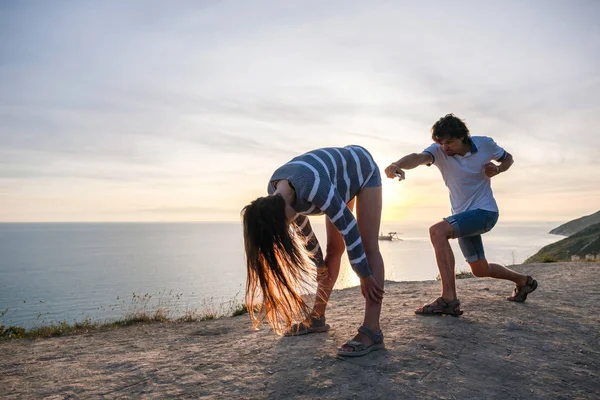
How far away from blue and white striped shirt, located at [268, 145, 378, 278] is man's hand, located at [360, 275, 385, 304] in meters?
0.09

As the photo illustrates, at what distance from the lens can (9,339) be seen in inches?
262

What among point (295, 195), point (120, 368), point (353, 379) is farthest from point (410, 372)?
point (120, 368)

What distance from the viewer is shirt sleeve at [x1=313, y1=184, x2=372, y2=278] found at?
3.42 m

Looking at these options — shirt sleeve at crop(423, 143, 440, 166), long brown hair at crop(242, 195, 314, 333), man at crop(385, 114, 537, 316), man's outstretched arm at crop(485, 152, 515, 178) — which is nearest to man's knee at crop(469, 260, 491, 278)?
man at crop(385, 114, 537, 316)

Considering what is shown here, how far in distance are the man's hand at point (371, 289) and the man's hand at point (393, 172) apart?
1601 mm

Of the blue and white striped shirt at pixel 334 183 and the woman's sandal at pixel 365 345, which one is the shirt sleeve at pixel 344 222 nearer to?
the blue and white striped shirt at pixel 334 183

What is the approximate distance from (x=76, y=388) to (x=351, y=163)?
301cm

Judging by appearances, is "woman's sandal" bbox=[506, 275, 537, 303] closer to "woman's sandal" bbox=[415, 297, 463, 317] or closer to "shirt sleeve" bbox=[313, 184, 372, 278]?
"woman's sandal" bbox=[415, 297, 463, 317]

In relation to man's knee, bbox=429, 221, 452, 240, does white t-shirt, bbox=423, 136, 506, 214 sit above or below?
above

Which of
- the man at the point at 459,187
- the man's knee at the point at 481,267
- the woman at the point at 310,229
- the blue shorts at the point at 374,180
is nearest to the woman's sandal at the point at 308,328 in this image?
the woman at the point at 310,229

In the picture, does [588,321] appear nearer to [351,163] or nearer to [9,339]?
[351,163]

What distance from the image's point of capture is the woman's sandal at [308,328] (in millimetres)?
4684

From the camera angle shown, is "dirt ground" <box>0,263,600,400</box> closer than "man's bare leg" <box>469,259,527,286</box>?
Yes

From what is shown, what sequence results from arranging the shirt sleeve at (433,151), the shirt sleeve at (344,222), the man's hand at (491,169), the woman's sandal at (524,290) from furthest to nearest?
the woman's sandal at (524,290) < the shirt sleeve at (433,151) < the man's hand at (491,169) < the shirt sleeve at (344,222)
